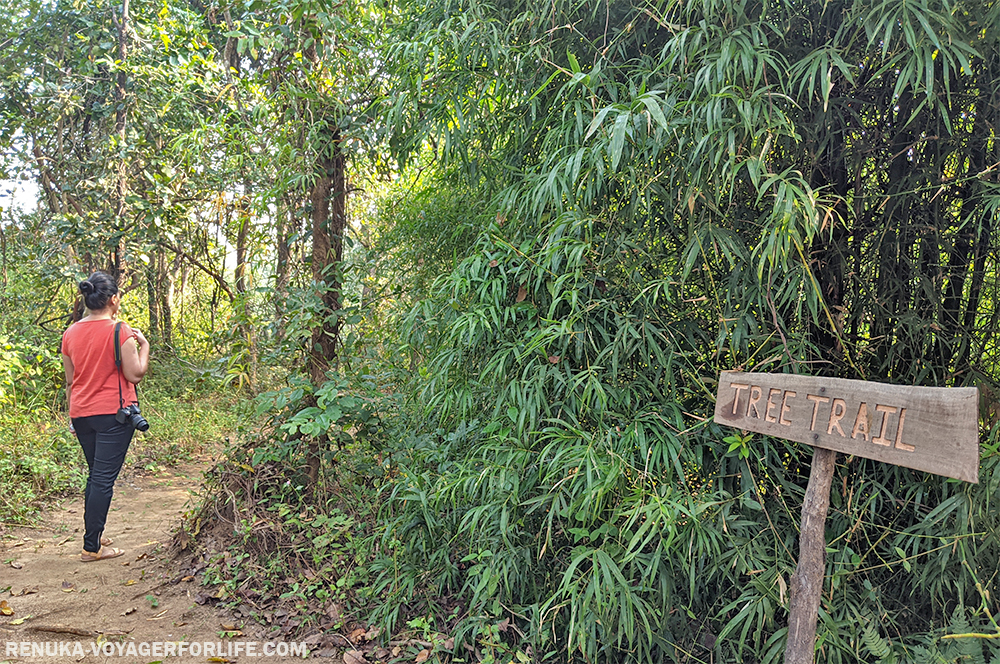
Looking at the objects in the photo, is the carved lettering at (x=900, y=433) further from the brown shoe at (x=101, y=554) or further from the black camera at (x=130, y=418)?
the brown shoe at (x=101, y=554)

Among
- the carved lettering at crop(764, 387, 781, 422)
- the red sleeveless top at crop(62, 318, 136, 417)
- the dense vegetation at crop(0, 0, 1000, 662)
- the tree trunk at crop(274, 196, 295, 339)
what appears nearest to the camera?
the carved lettering at crop(764, 387, 781, 422)

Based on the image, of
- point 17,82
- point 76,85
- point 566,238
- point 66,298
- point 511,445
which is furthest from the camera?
point 66,298

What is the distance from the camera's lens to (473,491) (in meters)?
2.17

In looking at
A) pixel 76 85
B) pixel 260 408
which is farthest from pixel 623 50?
pixel 76 85

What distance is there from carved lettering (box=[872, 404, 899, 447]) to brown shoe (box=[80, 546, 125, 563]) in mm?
3405

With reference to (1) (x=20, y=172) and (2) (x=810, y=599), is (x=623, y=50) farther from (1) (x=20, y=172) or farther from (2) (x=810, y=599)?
(1) (x=20, y=172)

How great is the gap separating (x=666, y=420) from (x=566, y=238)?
661 mm

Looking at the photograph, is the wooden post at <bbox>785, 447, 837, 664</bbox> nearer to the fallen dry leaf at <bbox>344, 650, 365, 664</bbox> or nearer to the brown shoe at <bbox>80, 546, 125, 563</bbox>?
the fallen dry leaf at <bbox>344, 650, 365, 664</bbox>

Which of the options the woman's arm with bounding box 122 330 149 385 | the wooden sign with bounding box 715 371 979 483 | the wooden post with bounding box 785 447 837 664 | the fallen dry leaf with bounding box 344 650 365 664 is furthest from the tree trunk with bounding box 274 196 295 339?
the wooden post with bounding box 785 447 837 664

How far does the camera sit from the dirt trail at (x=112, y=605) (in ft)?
7.85

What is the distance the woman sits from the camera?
309 cm

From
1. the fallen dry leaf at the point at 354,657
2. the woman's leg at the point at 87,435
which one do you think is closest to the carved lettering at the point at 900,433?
the fallen dry leaf at the point at 354,657

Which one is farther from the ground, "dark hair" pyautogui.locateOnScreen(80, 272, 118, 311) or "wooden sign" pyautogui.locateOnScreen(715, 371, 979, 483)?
"dark hair" pyautogui.locateOnScreen(80, 272, 118, 311)

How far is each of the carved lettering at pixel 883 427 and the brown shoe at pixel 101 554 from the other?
3.41 meters
